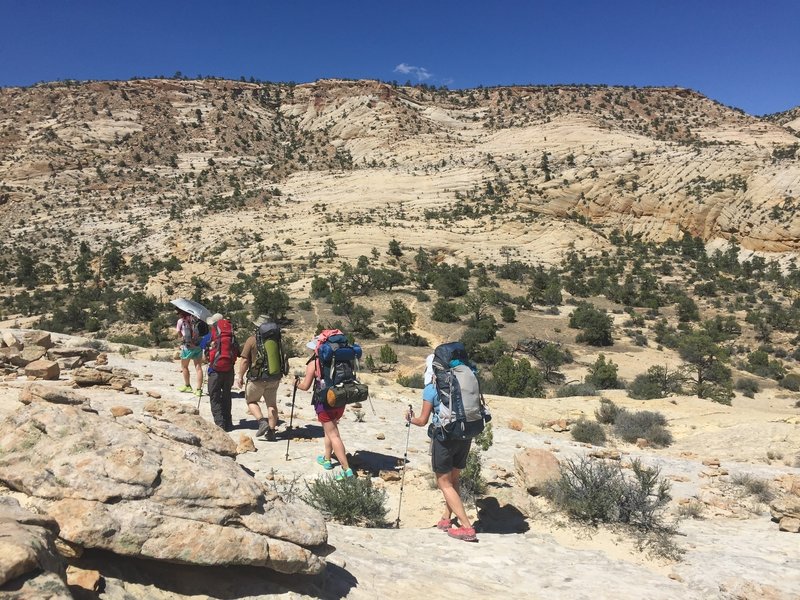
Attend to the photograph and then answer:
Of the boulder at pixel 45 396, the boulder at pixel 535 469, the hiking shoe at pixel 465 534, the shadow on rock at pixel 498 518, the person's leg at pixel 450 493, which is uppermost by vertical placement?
the boulder at pixel 45 396

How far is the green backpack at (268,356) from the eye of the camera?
6551 mm

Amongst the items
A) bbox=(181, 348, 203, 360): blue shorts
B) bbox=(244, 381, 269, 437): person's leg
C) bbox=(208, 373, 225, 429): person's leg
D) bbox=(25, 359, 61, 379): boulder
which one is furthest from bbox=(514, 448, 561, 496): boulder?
bbox=(25, 359, 61, 379): boulder

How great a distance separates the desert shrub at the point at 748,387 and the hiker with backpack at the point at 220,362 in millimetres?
16421

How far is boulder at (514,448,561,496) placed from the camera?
19.7 ft

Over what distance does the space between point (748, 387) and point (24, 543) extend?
19.9 meters

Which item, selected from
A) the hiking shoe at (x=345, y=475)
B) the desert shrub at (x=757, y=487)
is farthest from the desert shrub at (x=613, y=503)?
the hiking shoe at (x=345, y=475)

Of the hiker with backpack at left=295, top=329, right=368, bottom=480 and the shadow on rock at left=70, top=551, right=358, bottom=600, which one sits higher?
the hiker with backpack at left=295, top=329, right=368, bottom=480

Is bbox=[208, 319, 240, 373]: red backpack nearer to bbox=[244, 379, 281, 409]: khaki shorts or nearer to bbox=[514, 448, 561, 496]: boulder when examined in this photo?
bbox=[244, 379, 281, 409]: khaki shorts

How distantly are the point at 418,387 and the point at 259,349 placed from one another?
26.5 ft

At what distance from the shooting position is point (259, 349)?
6.78 meters

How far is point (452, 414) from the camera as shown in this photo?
172 inches

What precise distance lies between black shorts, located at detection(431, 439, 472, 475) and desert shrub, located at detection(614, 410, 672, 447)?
7186mm

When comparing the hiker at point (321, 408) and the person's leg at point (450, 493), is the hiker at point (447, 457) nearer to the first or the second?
the person's leg at point (450, 493)

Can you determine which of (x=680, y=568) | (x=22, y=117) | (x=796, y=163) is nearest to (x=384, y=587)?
(x=680, y=568)
